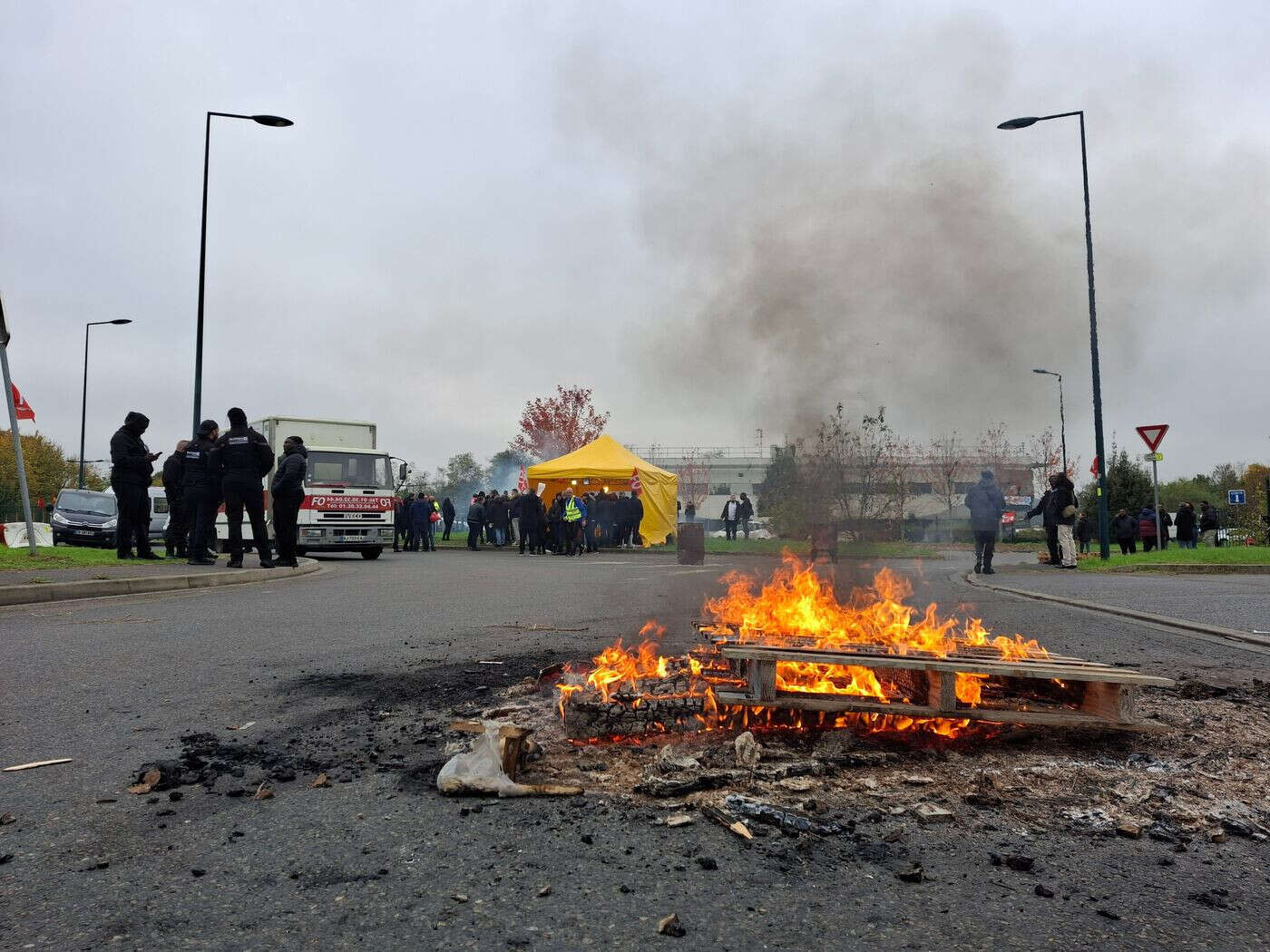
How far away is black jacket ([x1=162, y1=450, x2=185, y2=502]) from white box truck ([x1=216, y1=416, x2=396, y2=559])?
361cm

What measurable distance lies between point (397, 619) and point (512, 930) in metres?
6.50

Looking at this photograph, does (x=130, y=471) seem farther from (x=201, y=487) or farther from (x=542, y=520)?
(x=542, y=520)

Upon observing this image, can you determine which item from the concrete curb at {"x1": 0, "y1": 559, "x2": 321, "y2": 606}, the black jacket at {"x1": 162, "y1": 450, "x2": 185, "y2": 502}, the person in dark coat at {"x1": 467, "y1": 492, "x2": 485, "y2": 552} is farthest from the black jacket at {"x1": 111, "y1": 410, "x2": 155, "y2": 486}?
the person in dark coat at {"x1": 467, "y1": 492, "x2": 485, "y2": 552}

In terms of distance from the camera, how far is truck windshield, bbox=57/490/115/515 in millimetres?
25109

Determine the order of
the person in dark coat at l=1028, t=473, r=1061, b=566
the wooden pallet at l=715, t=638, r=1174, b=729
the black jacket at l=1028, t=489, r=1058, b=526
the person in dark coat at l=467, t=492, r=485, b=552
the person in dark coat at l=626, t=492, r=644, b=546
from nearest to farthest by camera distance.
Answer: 1. the wooden pallet at l=715, t=638, r=1174, b=729
2. the person in dark coat at l=1028, t=473, r=1061, b=566
3. the black jacket at l=1028, t=489, r=1058, b=526
4. the person in dark coat at l=626, t=492, r=644, b=546
5. the person in dark coat at l=467, t=492, r=485, b=552

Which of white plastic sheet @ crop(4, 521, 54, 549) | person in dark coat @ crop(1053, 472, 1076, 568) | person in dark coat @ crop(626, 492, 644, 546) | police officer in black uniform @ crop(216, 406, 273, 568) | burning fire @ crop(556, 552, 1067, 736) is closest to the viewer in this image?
burning fire @ crop(556, 552, 1067, 736)

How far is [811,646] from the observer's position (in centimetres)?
426

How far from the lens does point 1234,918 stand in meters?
2.33

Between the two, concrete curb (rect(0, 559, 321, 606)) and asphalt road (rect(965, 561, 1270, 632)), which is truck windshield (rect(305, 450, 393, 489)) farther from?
asphalt road (rect(965, 561, 1270, 632))

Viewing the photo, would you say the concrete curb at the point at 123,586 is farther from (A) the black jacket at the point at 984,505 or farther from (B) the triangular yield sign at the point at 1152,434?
(B) the triangular yield sign at the point at 1152,434

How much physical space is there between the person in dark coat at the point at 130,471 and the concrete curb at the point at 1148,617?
1236 centimetres

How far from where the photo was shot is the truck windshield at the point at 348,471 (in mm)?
19266

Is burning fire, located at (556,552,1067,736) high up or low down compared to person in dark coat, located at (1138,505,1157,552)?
down

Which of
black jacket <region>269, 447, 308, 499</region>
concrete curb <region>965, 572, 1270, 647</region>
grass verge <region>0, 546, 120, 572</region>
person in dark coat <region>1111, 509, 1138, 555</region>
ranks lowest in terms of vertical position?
concrete curb <region>965, 572, 1270, 647</region>
